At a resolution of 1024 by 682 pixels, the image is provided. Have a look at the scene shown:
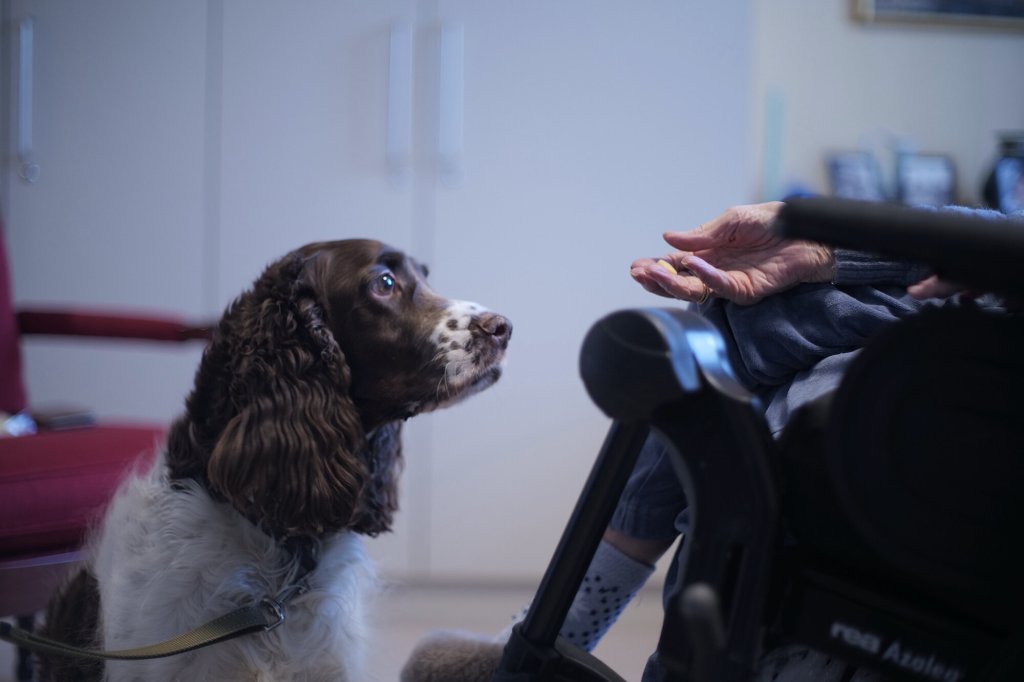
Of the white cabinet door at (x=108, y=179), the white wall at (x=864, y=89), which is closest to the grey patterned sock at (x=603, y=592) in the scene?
the white cabinet door at (x=108, y=179)

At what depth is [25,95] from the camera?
7.66ft

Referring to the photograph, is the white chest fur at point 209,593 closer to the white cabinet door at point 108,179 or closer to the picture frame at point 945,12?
the white cabinet door at point 108,179

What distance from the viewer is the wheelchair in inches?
20.7

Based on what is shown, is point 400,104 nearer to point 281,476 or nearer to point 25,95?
point 25,95

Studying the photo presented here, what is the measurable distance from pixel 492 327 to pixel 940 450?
2.66 feet

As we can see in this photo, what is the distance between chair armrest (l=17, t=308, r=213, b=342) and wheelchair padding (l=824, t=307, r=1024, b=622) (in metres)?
1.27

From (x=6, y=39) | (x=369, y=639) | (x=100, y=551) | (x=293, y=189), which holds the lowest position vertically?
(x=369, y=639)

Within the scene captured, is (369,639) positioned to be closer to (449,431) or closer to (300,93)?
(449,431)

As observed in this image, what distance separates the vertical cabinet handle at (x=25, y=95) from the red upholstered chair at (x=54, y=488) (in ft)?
3.25

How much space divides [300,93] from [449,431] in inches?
39.0

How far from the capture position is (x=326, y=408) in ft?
3.81

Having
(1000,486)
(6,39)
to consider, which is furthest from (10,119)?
(1000,486)

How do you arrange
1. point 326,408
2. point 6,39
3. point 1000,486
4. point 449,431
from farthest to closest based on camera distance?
point 449,431 < point 6,39 < point 326,408 < point 1000,486

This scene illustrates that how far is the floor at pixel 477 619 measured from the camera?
6.91ft
